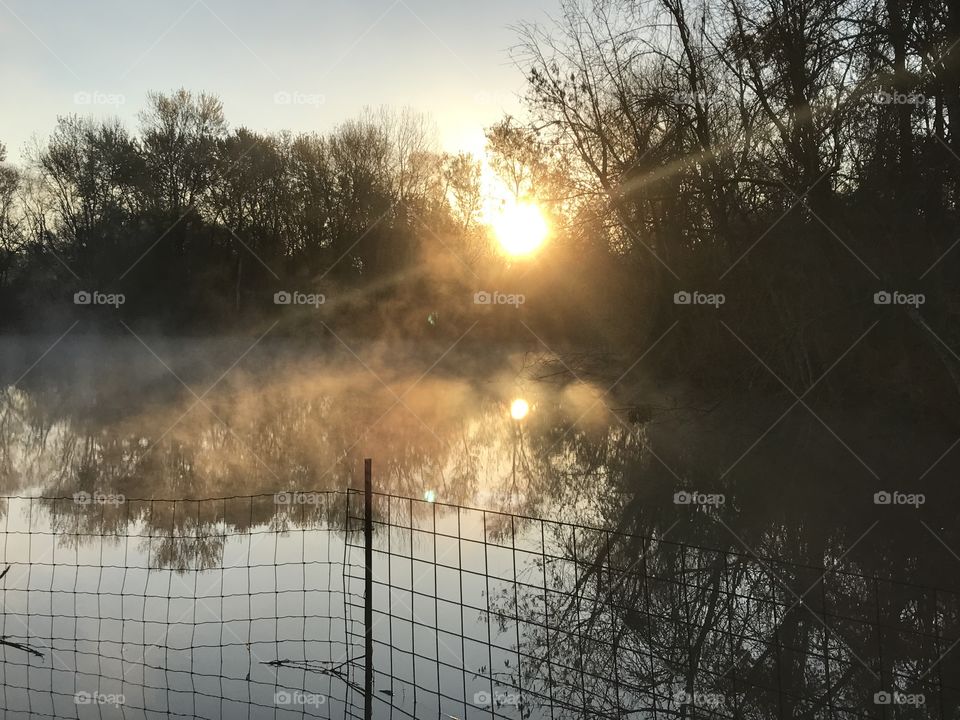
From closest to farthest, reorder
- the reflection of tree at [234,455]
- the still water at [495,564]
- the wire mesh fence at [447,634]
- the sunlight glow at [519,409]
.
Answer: the wire mesh fence at [447,634] < the still water at [495,564] < the reflection of tree at [234,455] < the sunlight glow at [519,409]

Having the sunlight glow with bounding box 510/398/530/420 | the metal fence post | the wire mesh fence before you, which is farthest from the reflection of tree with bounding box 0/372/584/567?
the metal fence post

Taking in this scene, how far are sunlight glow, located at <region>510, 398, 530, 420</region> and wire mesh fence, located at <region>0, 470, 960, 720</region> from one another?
317 inches

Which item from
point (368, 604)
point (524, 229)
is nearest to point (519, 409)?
point (524, 229)

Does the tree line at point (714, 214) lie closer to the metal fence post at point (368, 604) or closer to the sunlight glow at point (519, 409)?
the sunlight glow at point (519, 409)

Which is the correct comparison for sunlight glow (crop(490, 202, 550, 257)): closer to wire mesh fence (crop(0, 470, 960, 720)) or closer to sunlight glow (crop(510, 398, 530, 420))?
sunlight glow (crop(510, 398, 530, 420))

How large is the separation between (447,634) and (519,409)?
1105cm

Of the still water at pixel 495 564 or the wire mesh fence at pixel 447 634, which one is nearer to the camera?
the wire mesh fence at pixel 447 634

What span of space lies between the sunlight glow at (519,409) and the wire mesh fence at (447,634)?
8.04m

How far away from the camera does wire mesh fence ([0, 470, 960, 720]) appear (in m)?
4.64

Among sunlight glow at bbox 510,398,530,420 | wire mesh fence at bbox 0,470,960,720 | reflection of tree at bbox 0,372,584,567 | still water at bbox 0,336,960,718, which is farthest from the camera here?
sunlight glow at bbox 510,398,530,420

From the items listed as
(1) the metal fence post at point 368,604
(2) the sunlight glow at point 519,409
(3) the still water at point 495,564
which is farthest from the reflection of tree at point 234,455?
(1) the metal fence post at point 368,604

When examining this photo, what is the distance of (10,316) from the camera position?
29672 mm

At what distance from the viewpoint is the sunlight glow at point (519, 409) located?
1558 cm

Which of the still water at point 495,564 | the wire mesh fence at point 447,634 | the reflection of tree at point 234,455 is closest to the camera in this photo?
the wire mesh fence at point 447,634
